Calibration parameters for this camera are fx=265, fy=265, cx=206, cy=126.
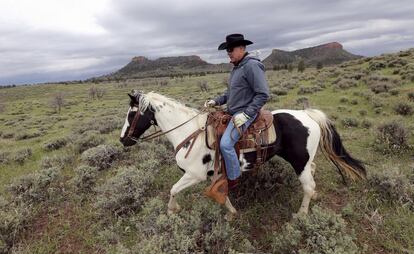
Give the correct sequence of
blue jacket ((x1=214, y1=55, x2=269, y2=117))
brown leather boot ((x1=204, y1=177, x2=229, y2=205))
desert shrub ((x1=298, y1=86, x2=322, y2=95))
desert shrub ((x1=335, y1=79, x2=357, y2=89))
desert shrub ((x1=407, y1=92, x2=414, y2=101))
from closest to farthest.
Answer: blue jacket ((x1=214, y1=55, x2=269, y2=117)), brown leather boot ((x1=204, y1=177, x2=229, y2=205)), desert shrub ((x1=407, y1=92, x2=414, y2=101)), desert shrub ((x1=335, y1=79, x2=357, y2=89)), desert shrub ((x1=298, y1=86, x2=322, y2=95))

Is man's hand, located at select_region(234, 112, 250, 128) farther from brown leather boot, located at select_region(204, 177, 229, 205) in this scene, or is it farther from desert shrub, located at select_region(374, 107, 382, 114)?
desert shrub, located at select_region(374, 107, 382, 114)

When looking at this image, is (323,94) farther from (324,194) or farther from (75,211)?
(75,211)

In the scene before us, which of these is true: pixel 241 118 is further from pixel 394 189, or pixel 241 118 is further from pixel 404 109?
pixel 404 109

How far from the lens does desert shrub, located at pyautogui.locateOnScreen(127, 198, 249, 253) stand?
3449 millimetres

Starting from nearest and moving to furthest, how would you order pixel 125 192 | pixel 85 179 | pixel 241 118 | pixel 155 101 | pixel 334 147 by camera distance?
pixel 241 118, pixel 155 101, pixel 334 147, pixel 125 192, pixel 85 179

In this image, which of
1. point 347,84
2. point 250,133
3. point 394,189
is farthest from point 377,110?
→ point 250,133

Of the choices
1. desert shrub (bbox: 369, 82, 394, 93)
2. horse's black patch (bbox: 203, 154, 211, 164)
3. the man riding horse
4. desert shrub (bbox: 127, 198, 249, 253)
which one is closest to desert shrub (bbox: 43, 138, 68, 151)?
desert shrub (bbox: 127, 198, 249, 253)

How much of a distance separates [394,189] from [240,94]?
10.8 feet

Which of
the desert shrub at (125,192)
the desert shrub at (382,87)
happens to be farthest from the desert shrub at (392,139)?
the desert shrub at (382,87)

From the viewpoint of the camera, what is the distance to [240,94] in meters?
4.20

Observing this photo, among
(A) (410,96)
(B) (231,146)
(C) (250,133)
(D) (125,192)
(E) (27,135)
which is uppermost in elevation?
(C) (250,133)

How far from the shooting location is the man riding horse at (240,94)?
3.90 meters

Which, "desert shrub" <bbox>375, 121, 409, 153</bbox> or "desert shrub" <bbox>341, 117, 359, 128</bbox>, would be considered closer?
"desert shrub" <bbox>375, 121, 409, 153</bbox>

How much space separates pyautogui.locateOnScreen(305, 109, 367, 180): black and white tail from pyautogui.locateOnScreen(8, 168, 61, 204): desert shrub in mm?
5942
